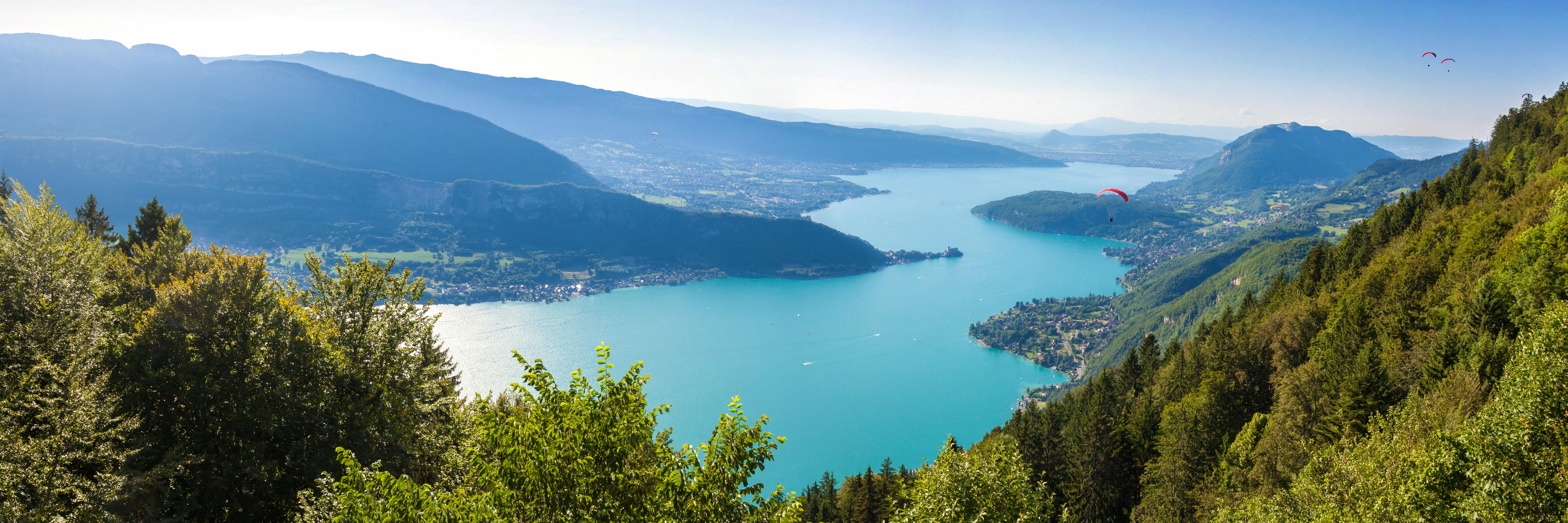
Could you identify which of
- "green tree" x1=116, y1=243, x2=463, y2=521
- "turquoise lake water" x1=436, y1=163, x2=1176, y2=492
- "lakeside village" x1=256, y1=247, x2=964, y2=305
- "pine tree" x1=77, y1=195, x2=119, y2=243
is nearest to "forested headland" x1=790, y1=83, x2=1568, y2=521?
"green tree" x1=116, y1=243, x2=463, y2=521

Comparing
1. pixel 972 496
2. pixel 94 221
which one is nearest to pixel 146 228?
pixel 94 221

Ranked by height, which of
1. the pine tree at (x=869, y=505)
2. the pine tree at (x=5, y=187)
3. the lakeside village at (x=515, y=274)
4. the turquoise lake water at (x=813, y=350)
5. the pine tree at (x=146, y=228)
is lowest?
the turquoise lake water at (x=813, y=350)

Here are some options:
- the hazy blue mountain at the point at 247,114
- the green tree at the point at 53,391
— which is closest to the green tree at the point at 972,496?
the green tree at the point at 53,391

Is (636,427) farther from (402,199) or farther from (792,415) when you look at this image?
(402,199)

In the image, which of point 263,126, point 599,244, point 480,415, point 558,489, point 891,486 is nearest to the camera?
point 558,489

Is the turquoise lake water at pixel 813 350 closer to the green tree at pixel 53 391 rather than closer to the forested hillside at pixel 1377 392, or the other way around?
the forested hillside at pixel 1377 392

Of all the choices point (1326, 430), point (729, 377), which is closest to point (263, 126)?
point (729, 377)

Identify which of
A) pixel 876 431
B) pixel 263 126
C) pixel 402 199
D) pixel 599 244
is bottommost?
pixel 876 431
